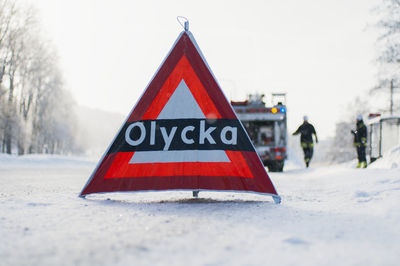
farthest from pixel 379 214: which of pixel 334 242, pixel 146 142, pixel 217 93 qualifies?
pixel 146 142

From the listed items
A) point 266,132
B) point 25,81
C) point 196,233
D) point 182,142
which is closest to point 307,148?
point 266,132

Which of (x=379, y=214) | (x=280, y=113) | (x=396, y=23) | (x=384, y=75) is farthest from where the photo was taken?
(x=384, y=75)

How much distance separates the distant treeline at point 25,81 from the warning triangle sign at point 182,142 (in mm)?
25972

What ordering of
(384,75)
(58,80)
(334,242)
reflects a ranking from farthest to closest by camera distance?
(58,80) → (384,75) → (334,242)

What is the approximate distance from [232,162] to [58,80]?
130ft

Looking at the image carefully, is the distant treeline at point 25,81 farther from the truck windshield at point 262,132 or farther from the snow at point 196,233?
the snow at point 196,233

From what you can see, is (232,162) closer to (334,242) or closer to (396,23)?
(334,242)

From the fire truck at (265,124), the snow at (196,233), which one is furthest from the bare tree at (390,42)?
the snow at (196,233)

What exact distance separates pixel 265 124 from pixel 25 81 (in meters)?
26.1

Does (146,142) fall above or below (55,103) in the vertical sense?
below

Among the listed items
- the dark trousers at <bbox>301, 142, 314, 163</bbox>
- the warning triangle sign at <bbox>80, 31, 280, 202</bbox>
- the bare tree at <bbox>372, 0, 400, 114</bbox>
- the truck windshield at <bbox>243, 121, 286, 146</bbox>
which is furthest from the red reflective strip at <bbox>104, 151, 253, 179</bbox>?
the bare tree at <bbox>372, 0, 400, 114</bbox>

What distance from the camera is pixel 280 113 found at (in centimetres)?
1672

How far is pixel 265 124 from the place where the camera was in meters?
17.0

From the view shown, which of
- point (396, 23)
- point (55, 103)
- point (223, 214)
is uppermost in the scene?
point (396, 23)
